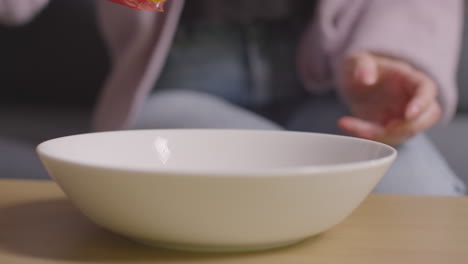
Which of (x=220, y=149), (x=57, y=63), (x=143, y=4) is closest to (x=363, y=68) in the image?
(x=220, y=149)

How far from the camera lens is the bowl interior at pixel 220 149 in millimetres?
416

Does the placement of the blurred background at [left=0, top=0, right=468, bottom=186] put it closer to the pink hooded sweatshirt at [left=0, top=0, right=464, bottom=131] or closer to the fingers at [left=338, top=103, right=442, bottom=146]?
the pink hooded sweatshirt at [left=0, top=0, right=464, bottom=131]

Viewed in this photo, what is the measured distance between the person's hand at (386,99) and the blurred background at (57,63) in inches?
15.5

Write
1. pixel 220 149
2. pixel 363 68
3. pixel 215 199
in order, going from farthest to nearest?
pixel 363 68 < pixel 220 149 < pixel 215 199

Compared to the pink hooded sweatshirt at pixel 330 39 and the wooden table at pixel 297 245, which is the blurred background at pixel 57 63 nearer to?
the pink hooded sweatshirt at pixel 330 39

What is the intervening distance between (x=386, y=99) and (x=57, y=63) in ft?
2.34

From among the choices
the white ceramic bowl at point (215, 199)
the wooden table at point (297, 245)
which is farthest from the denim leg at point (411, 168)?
the white ceramic bowl at point (215, 199)

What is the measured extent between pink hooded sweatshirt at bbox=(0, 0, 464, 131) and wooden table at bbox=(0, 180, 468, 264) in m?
0.36

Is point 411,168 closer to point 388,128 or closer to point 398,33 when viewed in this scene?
point 388,128

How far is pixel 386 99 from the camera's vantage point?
0.75m

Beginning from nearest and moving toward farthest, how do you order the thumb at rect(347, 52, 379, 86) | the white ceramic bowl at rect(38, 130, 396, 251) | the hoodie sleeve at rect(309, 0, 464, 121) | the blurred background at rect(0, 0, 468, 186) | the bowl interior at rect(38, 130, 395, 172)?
the white ceramic bowl at rect(38, 130, 396, 251), the bowl interior at rect(38, 130, 395, 172), the thumb at rect(347, 52, 379, 86), the hoodie sleeve at rect(309, 0, 464, 121), the blurred background at rect(0, 0, 468, 186)

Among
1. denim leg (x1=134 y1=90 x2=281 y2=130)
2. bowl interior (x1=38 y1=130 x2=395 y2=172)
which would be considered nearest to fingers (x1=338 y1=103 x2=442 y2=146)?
denim leg (x1=134 y1=90 x2=281 y2=130)

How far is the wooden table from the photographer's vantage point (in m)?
0.31

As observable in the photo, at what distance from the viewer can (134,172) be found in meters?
0.27
